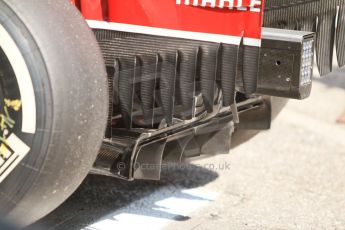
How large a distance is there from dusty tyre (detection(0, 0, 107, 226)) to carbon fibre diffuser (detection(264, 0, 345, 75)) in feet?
3.45

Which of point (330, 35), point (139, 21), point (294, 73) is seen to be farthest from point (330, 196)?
point (139, 21)

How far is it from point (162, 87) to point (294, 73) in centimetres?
60

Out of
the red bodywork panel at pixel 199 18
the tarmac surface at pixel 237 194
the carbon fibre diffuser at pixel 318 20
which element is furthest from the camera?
the tarmac surface at pixel 237 194

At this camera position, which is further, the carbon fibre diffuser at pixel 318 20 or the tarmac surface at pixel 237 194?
the tarmac surface at pixel 237 194

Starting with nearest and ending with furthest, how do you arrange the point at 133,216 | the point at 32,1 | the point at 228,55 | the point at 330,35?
the point at 32,1 < the point at 228,55 < the point at 330,35 < the point at 133,216

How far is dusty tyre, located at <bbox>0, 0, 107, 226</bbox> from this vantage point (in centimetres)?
331

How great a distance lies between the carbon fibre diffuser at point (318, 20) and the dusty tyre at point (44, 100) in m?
1.05

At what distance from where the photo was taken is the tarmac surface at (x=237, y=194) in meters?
4.53

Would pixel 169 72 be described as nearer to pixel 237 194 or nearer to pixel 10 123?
pixel 10 123

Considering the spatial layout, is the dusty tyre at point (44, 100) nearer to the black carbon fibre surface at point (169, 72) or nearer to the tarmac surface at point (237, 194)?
the black carbon fibre surface at point (169, 72)

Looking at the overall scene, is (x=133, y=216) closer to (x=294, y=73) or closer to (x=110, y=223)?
(x=110, y=223)

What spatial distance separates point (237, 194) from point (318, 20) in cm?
140

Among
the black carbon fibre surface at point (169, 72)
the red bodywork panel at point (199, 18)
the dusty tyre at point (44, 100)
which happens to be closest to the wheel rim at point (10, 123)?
the dusty tyre at point (44, 100)

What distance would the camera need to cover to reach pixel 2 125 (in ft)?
11.3
